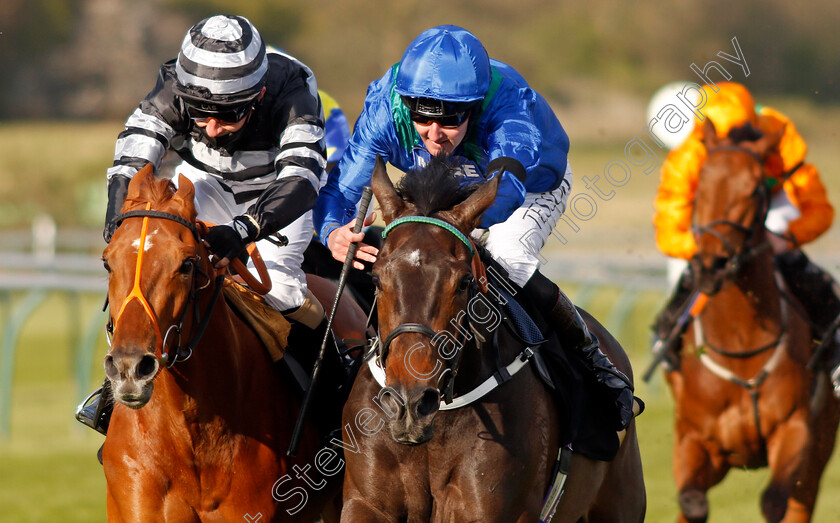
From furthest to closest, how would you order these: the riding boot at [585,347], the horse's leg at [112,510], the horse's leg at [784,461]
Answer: the horse's leg at [784,461], the riding boot at [585,347], the horse's leg at [112,510]

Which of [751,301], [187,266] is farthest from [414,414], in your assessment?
[751,301]

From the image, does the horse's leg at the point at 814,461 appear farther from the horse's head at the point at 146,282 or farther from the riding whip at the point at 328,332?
the horse's head at the point at 146,282

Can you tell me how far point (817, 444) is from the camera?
6.50m

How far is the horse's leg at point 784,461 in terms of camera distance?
19.2ft

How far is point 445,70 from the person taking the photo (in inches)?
150

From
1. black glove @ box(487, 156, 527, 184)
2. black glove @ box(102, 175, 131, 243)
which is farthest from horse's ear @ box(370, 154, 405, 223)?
black glove @ box(102, 175, 131, 243)

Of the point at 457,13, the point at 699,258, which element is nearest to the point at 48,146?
the point at 457,13

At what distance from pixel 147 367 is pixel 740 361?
161 inches

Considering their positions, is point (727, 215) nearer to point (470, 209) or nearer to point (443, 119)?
point (443, 119)

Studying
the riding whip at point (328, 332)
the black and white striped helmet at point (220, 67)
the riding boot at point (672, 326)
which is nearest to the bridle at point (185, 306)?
the riding whip at point (328, 332)

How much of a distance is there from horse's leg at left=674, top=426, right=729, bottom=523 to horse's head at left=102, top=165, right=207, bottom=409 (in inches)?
144

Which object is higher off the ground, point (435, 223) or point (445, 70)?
point (445, 70)

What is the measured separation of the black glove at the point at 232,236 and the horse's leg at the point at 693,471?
3.40m

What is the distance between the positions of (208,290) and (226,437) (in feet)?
1.68
